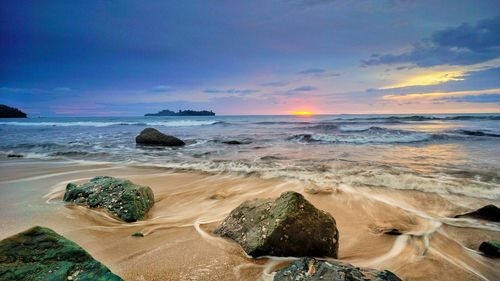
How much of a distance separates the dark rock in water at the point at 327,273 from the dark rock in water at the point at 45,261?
46.0 inches

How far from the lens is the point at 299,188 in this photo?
215 inches

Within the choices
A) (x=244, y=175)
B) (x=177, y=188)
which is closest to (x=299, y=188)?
(x=244, y=175)

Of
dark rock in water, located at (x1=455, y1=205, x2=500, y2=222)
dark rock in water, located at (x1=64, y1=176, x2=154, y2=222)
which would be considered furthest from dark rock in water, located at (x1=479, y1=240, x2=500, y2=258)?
dark rock in water, located at (x1=64, y1=176, x2=154, y2=222)

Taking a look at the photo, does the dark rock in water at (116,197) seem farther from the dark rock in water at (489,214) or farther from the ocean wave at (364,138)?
the ocean wave at (364,138)

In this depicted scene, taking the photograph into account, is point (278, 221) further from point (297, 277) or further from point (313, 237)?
point (297, 277)

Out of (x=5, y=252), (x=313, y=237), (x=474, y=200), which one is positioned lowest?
(x=474, y=200)

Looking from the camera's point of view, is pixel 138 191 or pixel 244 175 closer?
pixel 138 191

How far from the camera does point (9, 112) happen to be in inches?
3632

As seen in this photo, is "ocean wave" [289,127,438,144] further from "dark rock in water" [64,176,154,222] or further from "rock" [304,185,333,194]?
"dark rock in water" [64,176,154,222]

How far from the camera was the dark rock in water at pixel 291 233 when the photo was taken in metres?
2.64

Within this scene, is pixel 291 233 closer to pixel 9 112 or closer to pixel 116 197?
pixel 116 197

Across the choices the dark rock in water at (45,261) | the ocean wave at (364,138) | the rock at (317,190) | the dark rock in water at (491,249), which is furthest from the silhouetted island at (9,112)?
the dark rock in water at (491,249)

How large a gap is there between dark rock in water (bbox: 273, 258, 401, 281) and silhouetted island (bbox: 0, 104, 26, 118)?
11846cm

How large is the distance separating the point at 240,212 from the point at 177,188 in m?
2.68
